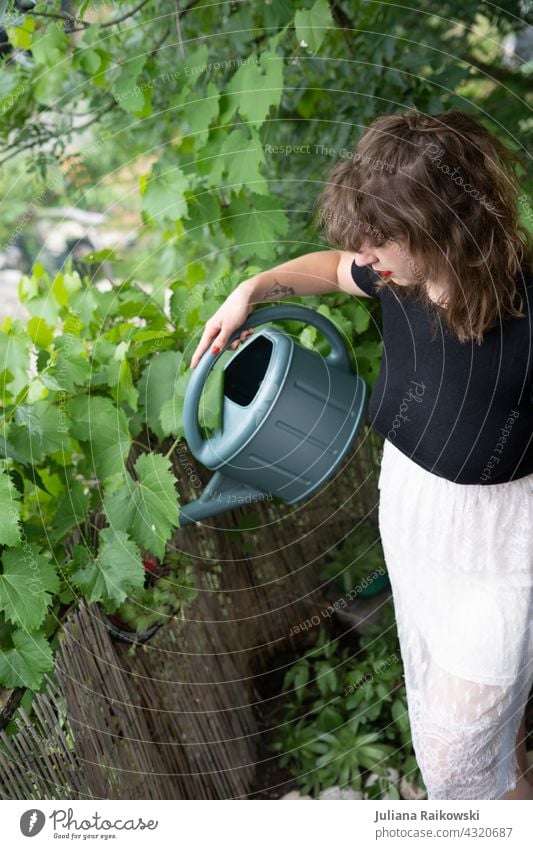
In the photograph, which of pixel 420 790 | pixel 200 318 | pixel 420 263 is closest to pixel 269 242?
pixel 200 318

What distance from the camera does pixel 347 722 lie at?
137cm

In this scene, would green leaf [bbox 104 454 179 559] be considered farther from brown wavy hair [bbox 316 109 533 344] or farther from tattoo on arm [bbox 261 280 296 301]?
brown wavy hair [bbox 316 109 533 344]

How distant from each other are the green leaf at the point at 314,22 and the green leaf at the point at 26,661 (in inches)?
33.9

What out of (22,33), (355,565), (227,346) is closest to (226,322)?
(227,346)

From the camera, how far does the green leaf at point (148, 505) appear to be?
954 millimetres

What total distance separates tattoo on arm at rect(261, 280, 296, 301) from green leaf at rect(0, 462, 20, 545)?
378 mm

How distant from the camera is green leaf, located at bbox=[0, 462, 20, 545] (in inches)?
34.5

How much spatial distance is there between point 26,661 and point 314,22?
0.91m

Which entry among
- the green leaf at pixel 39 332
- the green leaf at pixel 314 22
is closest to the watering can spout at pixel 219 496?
the green leaf at pixel 39 332

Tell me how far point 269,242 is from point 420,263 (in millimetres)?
384

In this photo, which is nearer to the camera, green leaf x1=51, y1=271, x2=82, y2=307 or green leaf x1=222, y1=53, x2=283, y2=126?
green leaf x1=222, y1=53, x2=283, y2=126

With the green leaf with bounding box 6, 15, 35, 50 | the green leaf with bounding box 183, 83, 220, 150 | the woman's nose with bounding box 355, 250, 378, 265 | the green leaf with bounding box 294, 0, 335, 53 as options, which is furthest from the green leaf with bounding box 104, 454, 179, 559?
the green leaf with bounding box 6, 15, 35, 50

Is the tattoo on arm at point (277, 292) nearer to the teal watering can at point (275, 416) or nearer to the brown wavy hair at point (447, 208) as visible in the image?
the teal watering can at point (275, 416)

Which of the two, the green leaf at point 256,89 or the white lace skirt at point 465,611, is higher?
the green leaf at point 256,89
